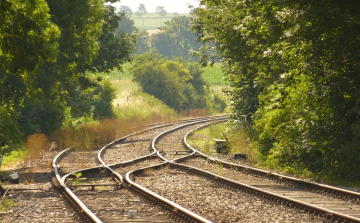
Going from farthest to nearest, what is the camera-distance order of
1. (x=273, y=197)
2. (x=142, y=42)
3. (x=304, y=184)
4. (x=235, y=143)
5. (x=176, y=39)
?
(x=142, y=42) → (x=176, y=39) → (x=235, y=143) → (x=304, y=184) → (x=273, y=197)

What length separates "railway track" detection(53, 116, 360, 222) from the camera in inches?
326

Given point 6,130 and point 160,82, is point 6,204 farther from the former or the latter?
point 160,82

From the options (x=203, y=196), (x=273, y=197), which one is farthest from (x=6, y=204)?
(x=273, y=197)

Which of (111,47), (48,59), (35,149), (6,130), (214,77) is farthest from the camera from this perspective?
(214,77)

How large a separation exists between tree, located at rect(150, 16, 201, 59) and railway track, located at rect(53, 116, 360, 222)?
11878cm

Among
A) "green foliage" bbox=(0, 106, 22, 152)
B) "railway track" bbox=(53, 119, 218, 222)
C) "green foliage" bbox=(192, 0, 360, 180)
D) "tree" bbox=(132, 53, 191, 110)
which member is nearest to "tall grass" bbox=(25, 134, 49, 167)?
"railway track" bbox=(53, 119, 218, 222)

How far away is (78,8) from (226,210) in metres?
18.4

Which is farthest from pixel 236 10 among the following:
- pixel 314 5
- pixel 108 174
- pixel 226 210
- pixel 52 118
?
pixel 52 118

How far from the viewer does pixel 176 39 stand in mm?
134375

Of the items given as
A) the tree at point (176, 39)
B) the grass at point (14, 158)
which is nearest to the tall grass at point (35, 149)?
the grass at point (14, 158)

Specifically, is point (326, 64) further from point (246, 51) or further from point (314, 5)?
point (246, 51)

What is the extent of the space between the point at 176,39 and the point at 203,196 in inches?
4969

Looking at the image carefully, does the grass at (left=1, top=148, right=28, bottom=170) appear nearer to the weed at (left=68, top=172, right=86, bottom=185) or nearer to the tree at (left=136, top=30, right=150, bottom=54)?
the weed at (left=68, top=172, right=86, bottom=185)

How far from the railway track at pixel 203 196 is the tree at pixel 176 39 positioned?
119 metres
